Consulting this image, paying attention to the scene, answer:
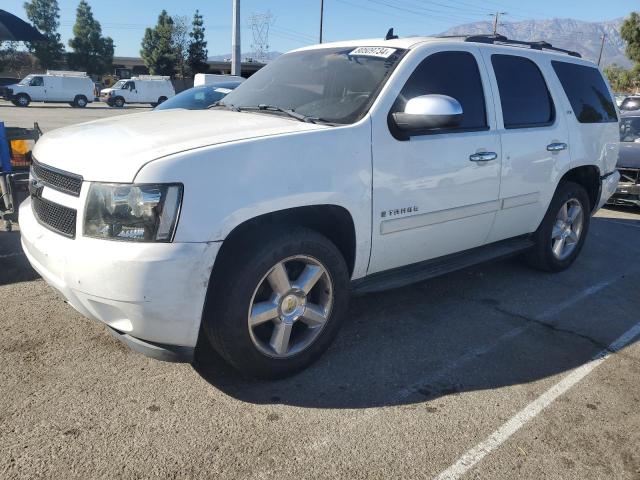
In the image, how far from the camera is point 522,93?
4.44 meters

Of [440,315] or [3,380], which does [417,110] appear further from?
[3,380]

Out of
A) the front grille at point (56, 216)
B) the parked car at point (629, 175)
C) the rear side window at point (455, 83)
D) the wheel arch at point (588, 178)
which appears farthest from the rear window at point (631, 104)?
the front grille at point (56, 216)

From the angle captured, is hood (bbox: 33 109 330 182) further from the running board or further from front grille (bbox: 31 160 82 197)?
the running board

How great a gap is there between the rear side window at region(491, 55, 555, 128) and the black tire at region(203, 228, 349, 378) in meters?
2.05

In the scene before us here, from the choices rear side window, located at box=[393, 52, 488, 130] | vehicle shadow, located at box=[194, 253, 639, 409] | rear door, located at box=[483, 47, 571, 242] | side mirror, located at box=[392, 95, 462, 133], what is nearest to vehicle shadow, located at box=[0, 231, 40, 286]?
vehicle shadow, located at box=[194, 253, 639, 409]

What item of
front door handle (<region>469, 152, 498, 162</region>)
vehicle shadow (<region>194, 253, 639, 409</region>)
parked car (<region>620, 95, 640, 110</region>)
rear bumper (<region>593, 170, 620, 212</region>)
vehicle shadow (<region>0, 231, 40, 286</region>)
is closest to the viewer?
vehicle shadow (<region>194, 253, 639, 409</region>)

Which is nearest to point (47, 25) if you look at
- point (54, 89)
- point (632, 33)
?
point (54, 89)

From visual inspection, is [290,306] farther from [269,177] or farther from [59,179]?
[59,179]

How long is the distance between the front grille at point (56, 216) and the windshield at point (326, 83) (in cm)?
146

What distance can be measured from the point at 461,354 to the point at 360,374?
77cm

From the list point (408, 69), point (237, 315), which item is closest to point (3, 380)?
point (237, 315)

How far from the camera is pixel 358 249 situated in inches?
131

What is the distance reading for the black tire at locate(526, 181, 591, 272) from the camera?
4.96m

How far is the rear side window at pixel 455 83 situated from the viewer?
Answer: 3.59 metres
